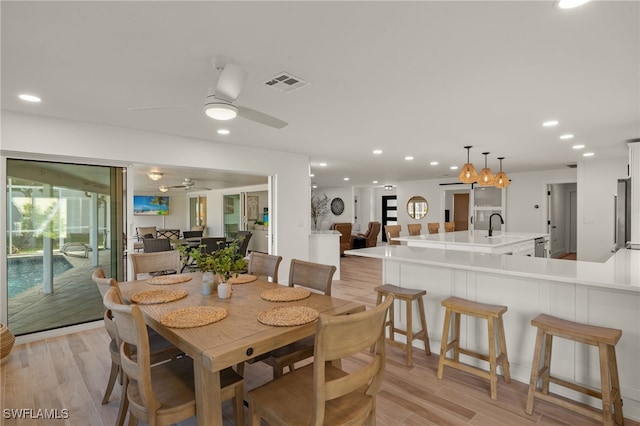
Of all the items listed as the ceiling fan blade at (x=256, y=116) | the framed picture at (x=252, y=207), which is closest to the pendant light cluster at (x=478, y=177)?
the ceiling fan blade at (x=256, y=116)

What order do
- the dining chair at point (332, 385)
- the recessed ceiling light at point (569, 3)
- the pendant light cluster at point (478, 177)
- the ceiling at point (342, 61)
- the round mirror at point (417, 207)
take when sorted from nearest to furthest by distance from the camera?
the dining chair at point (332, 385), the recessed ceiling light at point (569, 3), the ceiling at point (342, 61), the pendant light cluster at point (478, 177), the round mirror at point (417, 207)

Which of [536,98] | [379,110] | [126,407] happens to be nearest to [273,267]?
[126,407]

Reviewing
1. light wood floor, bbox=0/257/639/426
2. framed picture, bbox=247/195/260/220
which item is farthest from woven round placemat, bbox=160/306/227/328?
framed picture, bbox=247/195/260/220

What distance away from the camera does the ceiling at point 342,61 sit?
5.32 feet

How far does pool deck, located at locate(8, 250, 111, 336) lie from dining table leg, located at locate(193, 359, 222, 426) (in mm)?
3185

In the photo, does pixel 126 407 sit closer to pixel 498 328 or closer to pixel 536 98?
pixel 498 328

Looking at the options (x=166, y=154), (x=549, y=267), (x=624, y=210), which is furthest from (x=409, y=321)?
(x=624, y=210)

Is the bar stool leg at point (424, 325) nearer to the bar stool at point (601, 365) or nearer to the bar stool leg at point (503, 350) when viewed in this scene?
the bar stool leg at point (503, 350)

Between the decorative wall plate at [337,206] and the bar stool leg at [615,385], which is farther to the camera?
the decorative wall plate at [337,206]

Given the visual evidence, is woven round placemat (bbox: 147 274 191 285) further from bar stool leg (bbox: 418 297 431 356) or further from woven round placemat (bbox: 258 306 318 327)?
bar stool leg (bbox: 418 297 431 356)

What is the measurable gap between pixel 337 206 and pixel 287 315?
36.6 ft

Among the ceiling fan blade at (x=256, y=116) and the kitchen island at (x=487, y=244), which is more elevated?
the ceiling fan blade at (x=256, y=116)

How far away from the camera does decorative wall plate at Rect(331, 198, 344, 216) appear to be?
12.8m

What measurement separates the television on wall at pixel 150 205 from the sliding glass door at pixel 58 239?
9455 mm
